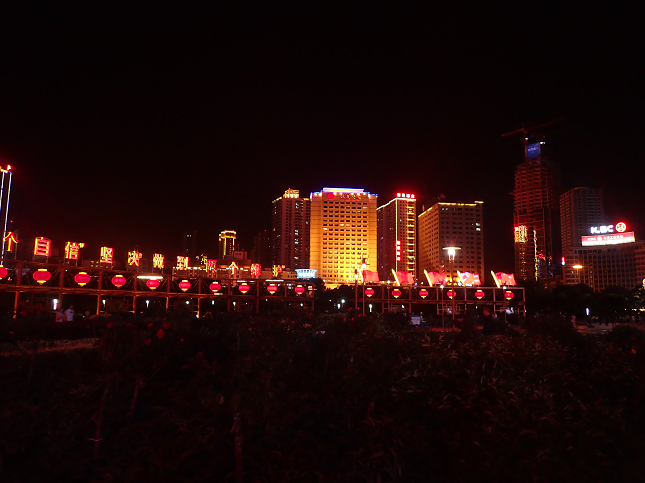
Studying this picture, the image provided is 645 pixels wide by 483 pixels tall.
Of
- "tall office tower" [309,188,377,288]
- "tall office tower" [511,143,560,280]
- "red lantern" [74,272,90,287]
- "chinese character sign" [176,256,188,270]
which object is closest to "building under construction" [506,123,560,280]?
"tall office tower" [511,143,560,280]

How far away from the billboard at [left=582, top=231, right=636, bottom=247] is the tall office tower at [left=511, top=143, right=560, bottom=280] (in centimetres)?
4342

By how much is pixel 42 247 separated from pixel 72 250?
1.84 m

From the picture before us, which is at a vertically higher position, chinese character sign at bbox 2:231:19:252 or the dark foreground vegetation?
chinese character sign at bbox 2:231:19:252

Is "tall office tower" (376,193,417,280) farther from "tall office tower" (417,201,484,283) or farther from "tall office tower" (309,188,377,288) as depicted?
"tall office tower" (309,188,377,288)

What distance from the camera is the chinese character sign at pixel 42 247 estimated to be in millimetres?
21781

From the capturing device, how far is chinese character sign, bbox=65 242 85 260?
23.5 metres

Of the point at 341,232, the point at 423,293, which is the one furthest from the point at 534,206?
the point at 423,293

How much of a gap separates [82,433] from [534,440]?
227 inches

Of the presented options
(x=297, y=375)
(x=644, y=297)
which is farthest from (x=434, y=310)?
(x=297, y=375)

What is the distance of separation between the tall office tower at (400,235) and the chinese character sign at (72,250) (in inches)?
4434

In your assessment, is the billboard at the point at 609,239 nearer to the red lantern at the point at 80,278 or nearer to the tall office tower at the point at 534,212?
the tall office tower at the point at 534,212

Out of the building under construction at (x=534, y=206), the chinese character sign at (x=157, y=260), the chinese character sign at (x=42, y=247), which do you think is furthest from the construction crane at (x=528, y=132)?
the chinese character sign at (x=42, y=247)

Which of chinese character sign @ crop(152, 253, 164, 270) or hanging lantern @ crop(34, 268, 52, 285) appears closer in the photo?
hanging lantern @ crop(34, 268, 52, 285)

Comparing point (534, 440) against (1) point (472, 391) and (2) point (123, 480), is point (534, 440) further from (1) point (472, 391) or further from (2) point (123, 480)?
(2) point (123, 480)
